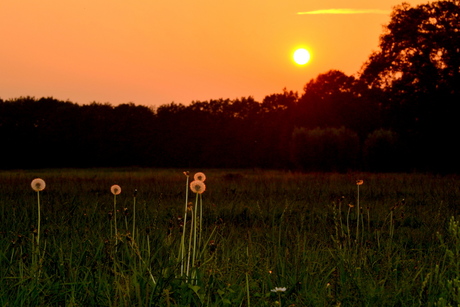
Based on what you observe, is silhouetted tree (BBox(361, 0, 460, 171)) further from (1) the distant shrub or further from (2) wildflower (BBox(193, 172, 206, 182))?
(2) wildflower (BBox(193, 172, 206, 182))

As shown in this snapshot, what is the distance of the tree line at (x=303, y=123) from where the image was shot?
28.7 m

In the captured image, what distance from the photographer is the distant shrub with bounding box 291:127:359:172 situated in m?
28.4

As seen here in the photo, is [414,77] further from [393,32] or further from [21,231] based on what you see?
[21,231]

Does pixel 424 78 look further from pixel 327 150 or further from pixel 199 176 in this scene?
pixel 199 176

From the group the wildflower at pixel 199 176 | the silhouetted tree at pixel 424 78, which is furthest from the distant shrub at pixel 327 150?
the wildflower at pixel 199 176

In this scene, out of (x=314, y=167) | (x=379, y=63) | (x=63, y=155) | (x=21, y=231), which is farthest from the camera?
(x=63, y=155)

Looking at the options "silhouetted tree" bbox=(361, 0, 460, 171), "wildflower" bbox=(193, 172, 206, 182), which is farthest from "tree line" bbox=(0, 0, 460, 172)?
"wildflower" bbox=(193, 172, 206, 182)

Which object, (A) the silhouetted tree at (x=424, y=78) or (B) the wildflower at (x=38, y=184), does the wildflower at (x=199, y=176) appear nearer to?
(B) the wildflower at (x=38, y=184)

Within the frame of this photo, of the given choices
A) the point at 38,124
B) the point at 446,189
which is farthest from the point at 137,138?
the point at 446,189

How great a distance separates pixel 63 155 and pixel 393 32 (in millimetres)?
24856

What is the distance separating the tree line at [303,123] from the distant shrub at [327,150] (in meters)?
0.05

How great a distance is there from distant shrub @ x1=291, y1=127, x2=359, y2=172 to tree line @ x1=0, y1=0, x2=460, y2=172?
0.05 meters

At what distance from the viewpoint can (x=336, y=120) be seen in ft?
166

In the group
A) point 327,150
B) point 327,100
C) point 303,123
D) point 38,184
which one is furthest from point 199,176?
point 327,100
